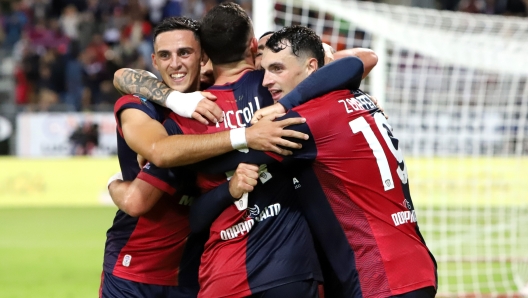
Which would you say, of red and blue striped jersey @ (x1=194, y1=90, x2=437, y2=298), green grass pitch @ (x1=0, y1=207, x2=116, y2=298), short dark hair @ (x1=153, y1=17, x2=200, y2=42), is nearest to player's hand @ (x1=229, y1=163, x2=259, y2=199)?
red and blue striped jersey @ (x1=194, y1=90, x2=437, y2=298)

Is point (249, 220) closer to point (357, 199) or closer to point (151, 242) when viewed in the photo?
point (357, 199)

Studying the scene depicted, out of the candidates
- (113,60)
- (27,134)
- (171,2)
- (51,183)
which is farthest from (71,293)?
(171,2)

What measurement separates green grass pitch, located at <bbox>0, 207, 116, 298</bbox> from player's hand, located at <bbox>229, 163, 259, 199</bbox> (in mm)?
5264

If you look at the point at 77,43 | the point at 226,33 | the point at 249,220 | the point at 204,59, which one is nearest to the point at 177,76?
the point at 204,59

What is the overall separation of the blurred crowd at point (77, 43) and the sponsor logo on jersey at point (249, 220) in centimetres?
1475

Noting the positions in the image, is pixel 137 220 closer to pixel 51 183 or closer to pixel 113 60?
pixel 51 183

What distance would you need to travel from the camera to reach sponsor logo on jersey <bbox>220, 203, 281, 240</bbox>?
4.38 m

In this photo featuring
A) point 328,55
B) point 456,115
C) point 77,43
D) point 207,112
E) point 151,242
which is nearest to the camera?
point 207,112

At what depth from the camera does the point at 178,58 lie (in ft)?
15.9

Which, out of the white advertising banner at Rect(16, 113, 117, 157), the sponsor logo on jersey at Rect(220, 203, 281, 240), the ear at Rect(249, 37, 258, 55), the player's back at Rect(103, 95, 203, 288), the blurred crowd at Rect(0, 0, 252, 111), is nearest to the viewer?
the sponsor logo on jersey at Rect(220, 203, 281, 240)

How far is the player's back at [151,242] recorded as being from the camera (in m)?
4.92

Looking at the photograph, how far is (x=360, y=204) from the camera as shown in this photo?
4230 mm

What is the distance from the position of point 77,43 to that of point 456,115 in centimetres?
1317

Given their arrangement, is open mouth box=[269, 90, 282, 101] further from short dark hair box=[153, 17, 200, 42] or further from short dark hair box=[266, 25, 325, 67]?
short dark hair box=[153, 17, 200, 42]
